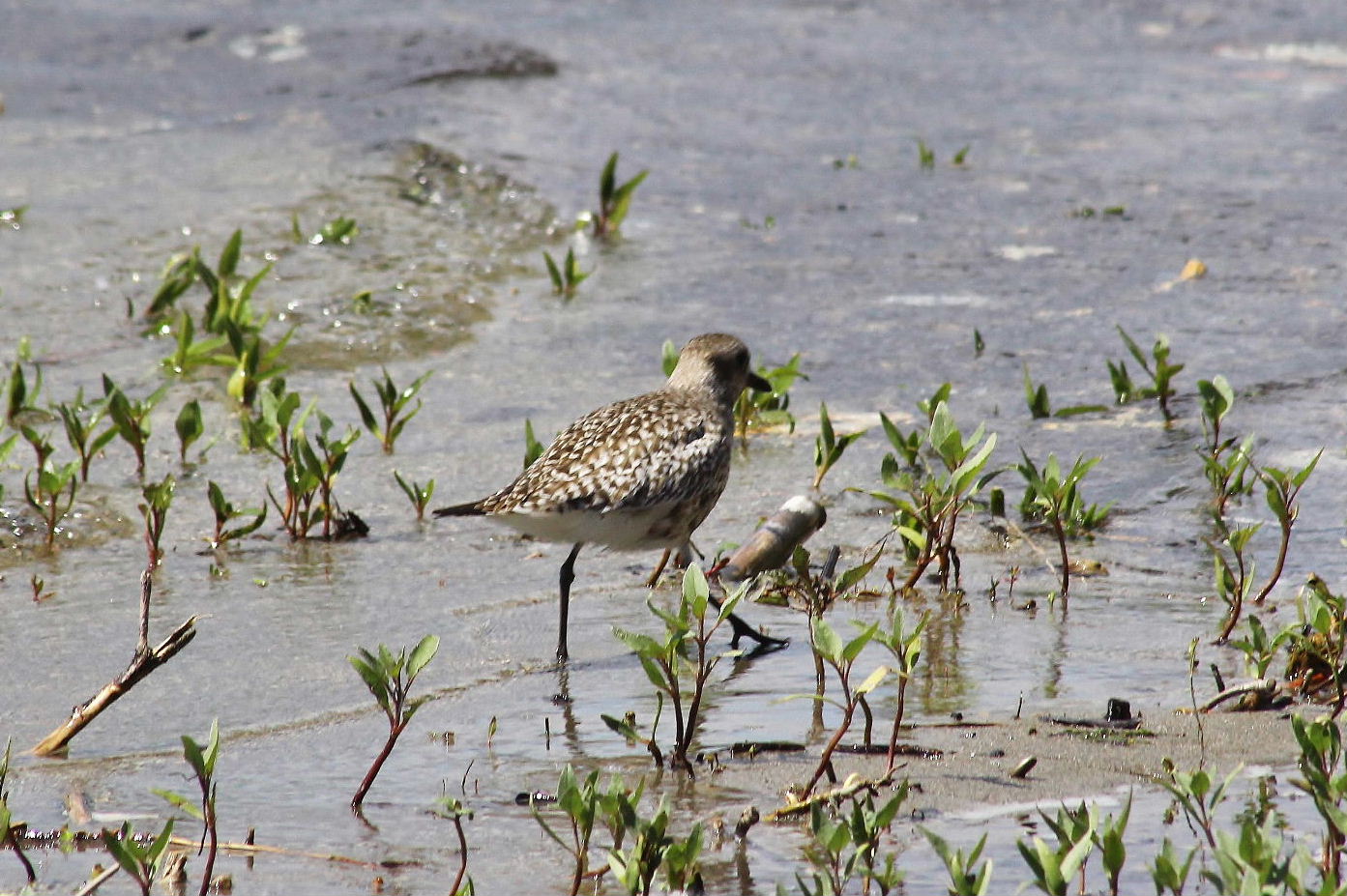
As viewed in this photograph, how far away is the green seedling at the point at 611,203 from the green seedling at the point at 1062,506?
450cm

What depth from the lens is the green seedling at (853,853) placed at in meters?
3.58

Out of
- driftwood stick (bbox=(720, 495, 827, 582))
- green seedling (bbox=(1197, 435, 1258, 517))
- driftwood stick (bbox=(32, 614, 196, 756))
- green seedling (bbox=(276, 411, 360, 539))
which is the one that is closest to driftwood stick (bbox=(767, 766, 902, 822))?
driftwood stick (bbox=(32, 614, 196, 756))

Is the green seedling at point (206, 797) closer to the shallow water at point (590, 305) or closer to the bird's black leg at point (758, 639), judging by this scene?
the shallow water at point (590, 305)

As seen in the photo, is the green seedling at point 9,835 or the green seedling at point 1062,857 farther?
the green seedling at point 9,835

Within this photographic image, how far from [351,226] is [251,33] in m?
5.66

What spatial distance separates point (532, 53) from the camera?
14953 millimetres

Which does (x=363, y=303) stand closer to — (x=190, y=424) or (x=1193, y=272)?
(x=190, y=424)

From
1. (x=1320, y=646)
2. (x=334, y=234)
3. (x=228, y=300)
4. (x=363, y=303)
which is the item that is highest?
(x=334, y=234)

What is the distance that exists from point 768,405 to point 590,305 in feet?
6.68

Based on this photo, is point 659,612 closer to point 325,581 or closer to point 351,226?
point 325,581

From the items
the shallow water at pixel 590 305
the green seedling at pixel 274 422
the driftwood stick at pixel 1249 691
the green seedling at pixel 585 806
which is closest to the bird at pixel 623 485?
the shallow water at pixel 590 305

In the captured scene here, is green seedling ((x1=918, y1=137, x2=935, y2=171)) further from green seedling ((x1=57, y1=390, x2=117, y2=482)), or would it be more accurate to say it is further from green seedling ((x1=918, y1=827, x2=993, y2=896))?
green seedling ((x1=918, y1=827, x2=993, y2=896))

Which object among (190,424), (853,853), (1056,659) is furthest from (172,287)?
(853,853)

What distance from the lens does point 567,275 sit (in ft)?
Answer: 32.3
